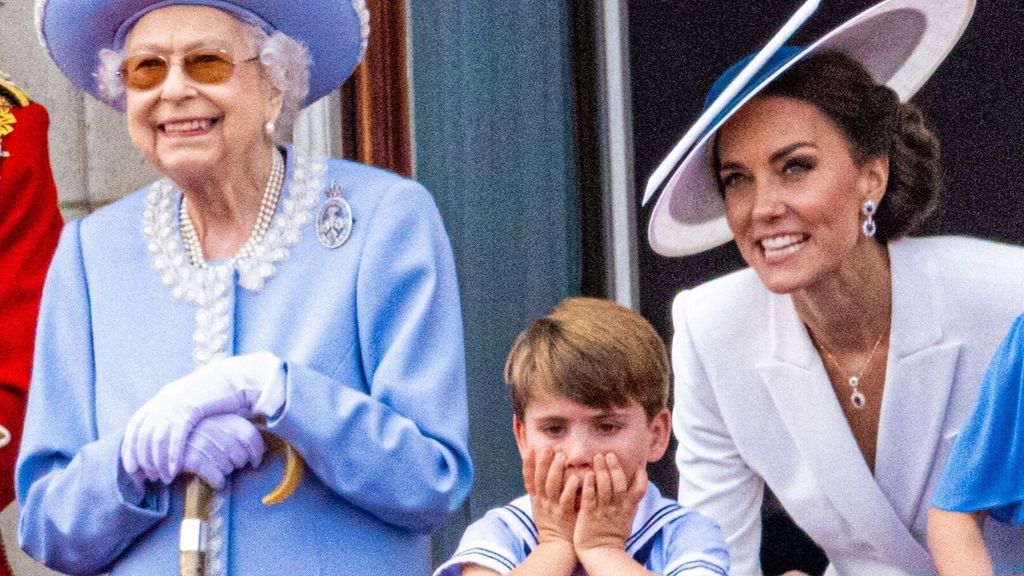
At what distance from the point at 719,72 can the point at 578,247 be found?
562mm

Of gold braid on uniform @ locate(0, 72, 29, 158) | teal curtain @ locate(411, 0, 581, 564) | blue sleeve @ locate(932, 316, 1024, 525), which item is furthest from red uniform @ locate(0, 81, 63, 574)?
blue sleeve @ locate(932, 316, 1024, 525)

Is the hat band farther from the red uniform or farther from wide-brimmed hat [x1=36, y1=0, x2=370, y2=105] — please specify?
the red uniform

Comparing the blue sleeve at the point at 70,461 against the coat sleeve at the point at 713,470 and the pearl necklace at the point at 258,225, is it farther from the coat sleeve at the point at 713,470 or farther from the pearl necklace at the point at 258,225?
the coat sleeve at the point at 713,470

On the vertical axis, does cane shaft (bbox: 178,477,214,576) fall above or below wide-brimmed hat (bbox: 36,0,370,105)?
below

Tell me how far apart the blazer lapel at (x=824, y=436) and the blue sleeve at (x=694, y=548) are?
1.35ft

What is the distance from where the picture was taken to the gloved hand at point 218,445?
10.4 ft

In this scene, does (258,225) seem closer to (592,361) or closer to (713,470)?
(592,361)

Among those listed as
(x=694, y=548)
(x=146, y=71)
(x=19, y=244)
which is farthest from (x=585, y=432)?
(x=19, y=244)

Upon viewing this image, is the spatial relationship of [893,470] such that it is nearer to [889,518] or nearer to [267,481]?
[889,518]

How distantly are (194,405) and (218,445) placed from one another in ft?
0.27

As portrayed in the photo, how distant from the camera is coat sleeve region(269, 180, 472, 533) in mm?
3162

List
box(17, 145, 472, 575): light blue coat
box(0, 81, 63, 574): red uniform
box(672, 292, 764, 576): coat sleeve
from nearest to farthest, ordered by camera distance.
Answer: box(17, 145, 472, 575): light blue coat
box(672, 292, 764, 576): coat sleeve
box(0, 81, 63, 574): red uniform

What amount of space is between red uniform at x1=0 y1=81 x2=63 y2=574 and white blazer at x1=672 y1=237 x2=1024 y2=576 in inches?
49.9

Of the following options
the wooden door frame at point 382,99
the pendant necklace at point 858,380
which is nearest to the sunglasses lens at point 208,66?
the pendant necklace at point 858,380
